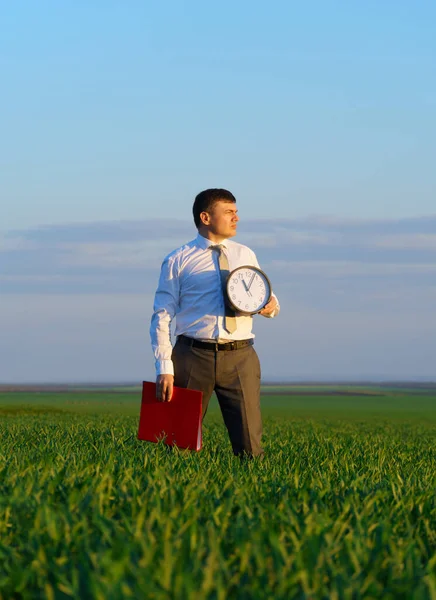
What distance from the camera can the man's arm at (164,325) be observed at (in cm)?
734

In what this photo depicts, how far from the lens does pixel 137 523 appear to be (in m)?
3.71

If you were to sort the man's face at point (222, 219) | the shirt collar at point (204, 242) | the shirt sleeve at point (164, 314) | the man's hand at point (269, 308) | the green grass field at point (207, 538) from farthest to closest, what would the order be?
1. the shirt collar at point (204, 242)
2. the man's face at point (222, 219)
3. the man's hand at point (269, 308)
4. the shirt sleeve at point (164, 314)
5. the green grass field at point (207, 538)

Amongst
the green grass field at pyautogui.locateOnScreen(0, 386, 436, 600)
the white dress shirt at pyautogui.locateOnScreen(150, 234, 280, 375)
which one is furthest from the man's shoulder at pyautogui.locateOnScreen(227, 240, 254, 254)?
the green grass field at pyautogui.locateOnScreen(0, 386, 436, 600)

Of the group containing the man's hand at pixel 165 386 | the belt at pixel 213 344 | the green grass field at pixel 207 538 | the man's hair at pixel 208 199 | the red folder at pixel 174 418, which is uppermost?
the man's hair at pixel 208 199

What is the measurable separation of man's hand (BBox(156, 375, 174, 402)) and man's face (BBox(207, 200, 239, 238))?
1400 millimetres

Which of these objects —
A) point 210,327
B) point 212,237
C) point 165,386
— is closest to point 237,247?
point 212,237

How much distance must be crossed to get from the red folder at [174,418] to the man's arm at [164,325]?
0.37ft

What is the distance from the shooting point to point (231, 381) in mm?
7535

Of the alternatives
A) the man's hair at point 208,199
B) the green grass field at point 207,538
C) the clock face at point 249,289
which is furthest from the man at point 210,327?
the green grass field at point 207,538

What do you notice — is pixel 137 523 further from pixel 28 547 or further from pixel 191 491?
pixel 191 491

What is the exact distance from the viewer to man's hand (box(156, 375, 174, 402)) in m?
7.31

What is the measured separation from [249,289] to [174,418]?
1.31 m

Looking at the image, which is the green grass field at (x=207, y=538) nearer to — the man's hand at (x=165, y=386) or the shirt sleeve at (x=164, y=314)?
the man's hand at (x=165, y=386)

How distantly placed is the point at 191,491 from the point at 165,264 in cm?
331
